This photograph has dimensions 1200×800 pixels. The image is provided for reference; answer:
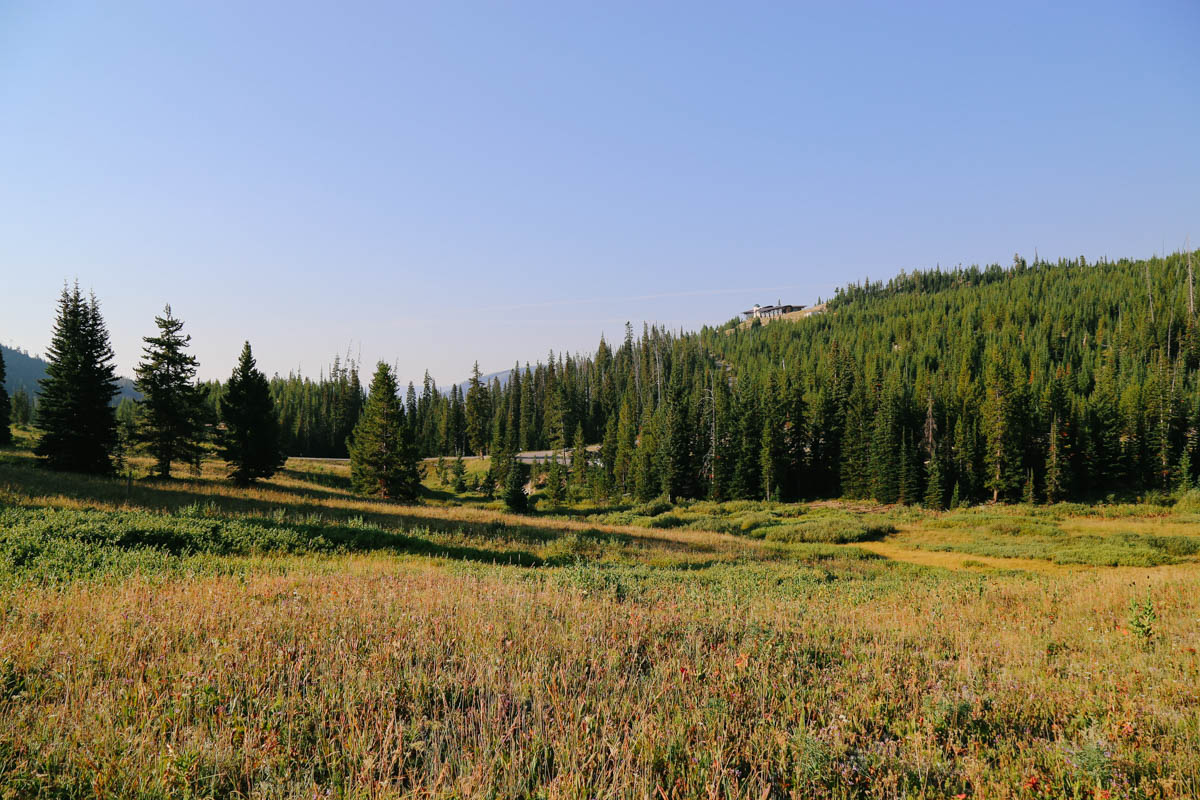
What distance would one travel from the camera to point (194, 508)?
18.3 m

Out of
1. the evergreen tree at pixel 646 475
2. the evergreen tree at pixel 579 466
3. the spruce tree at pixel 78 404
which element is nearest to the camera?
the spruce tree at pixel 78 404

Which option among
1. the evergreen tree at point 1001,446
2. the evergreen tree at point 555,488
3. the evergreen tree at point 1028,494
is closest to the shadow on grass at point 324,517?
the evergreen tree at point 555,488

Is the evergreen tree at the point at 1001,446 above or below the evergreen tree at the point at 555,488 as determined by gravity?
above

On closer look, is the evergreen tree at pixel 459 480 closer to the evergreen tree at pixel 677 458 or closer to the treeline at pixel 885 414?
the treeline at pixel 885 414

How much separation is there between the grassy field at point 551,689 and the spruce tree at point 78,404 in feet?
101

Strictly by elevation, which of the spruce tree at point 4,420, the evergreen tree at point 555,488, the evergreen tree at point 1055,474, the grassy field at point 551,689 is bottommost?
the evergreen tree at point 555,488

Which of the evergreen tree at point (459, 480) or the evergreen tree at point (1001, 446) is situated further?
the evergreen tree at point (459, 480)

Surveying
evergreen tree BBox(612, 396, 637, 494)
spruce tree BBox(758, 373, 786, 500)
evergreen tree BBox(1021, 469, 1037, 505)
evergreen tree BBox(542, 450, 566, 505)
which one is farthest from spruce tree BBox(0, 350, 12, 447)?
evergreen tree BBox(1021, 469, 1037, 505)

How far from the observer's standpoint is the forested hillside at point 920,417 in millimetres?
65875

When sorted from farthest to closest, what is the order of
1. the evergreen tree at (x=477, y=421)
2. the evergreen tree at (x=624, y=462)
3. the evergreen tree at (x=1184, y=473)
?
the evergreen tree at (x=477, y=421), the evergreen tree at (x=624, y=462), the evergreen tree at (x=1184, y=473)

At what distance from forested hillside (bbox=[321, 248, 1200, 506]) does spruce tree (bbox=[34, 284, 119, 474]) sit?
5806 cm

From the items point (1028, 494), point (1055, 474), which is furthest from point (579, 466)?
point (1055, 474)

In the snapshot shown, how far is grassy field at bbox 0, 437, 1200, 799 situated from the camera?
3445 millimetres

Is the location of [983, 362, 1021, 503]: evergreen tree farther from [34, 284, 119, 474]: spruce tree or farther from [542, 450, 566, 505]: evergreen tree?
[34, 284, 119, 474]: spruce tree
